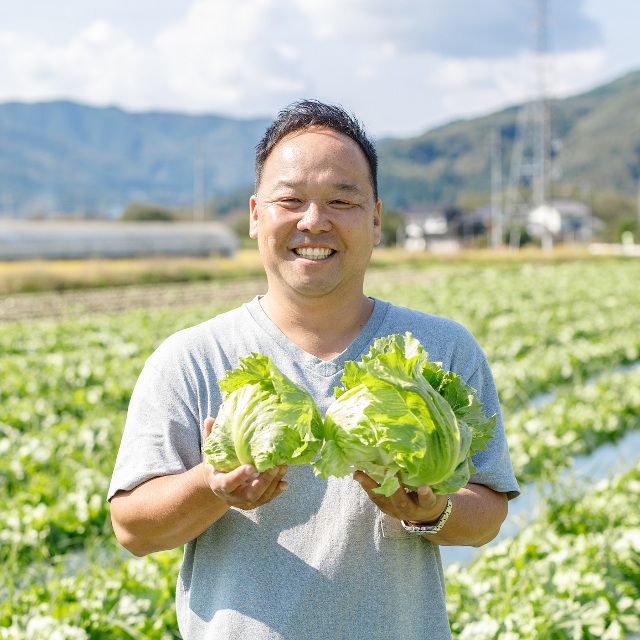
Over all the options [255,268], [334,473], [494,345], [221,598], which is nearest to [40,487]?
[221,598]

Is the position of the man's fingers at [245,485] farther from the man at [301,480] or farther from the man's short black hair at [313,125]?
the man's short black hair at [313,125]

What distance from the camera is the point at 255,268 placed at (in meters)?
30.6

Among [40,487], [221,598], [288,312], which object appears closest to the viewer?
[221,598]

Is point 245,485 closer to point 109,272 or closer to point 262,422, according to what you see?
point 262,422

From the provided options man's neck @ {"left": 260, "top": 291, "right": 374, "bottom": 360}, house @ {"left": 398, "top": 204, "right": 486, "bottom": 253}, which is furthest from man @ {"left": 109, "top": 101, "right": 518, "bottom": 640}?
house @ {"left": 398, "top": 204, "right": 486, "bottom": 253}

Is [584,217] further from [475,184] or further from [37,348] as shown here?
[37,348]

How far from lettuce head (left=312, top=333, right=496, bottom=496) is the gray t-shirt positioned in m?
0.19

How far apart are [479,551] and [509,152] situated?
563ft

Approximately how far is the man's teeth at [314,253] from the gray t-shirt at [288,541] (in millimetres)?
223

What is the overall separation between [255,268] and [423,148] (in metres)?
156

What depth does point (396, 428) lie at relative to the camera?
5.59 ft

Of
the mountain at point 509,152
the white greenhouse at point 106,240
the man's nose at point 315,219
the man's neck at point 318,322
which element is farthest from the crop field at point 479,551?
the mountain at point 509,152

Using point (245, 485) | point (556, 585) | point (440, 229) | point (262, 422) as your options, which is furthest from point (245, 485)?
point (440, 229)

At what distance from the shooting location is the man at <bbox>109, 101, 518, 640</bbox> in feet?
6.02
